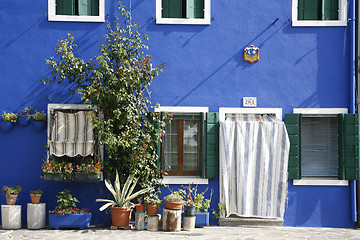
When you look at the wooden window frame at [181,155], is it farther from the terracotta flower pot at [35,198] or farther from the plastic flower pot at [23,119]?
the plastic flower pot at [23,119]

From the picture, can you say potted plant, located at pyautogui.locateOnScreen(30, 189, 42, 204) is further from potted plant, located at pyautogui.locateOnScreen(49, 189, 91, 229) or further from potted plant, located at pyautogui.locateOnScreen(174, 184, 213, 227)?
potted plant, located at pyautogui.locateOnScreen(174, 184, 213, 227)

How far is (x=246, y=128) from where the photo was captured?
11727 mm

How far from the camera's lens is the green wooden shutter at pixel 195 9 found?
12.0 m

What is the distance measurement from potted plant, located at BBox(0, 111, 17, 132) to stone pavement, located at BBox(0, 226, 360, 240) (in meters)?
2.19

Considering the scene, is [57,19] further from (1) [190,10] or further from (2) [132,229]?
(2) [132,229]

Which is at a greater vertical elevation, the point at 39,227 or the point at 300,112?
the point at 300,112

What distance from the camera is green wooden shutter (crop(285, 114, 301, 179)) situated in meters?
11.8

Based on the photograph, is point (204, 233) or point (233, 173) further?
point (233, 173)

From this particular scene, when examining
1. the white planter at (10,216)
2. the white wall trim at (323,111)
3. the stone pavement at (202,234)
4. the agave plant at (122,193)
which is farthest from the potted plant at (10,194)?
the white wall trim at (323,111)

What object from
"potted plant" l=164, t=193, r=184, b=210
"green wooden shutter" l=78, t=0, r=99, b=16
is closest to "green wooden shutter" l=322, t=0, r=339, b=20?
"green wooden shutter" l=78, t=0, r=99, b=16

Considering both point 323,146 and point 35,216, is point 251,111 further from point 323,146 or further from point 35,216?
point 35,216

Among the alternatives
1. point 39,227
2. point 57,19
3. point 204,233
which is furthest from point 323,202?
point 57,19

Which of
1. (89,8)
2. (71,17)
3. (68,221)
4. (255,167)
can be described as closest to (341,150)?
(255,167)

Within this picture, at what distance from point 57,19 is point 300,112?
5771 mm
